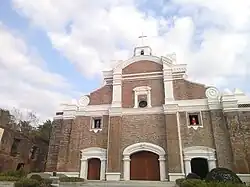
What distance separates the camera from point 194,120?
19016 mm

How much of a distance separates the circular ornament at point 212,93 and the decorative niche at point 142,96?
187 inches

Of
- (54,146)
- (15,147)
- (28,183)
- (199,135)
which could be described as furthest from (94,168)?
(15,147)

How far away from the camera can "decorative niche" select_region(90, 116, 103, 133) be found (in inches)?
793

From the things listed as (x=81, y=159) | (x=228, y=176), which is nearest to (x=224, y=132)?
(x=228, y=176)

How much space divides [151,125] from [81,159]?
617 cm

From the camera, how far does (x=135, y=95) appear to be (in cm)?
2080

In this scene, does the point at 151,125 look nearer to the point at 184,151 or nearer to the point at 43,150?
the point at 184,151

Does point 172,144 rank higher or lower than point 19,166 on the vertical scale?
higher

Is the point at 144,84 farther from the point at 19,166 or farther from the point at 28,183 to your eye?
the point at 19,166

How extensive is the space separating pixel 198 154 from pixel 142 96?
21.2 ft

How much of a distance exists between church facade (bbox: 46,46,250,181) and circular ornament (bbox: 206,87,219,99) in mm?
76

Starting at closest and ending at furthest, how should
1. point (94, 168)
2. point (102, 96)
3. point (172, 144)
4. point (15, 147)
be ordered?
point (172, 144), point (94, 168), point (102, 96), point (15, 147)

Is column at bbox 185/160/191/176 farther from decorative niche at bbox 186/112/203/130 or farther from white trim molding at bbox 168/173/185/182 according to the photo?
decorative niche at bbox 186/112/203/130

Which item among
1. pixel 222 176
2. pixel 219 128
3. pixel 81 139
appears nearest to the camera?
pixel 222 176
